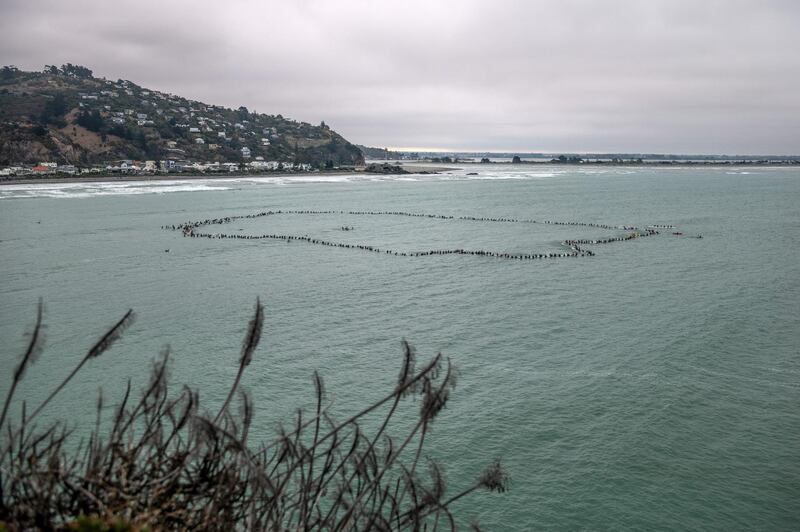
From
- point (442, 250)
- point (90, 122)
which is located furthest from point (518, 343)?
point (90, 122)

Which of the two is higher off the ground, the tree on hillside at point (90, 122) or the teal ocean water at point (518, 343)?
the tree on hillside at point (90, 122)

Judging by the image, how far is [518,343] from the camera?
30.6m

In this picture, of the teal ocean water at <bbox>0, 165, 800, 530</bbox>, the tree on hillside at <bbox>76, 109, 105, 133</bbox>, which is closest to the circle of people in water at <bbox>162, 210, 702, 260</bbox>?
the teal ocean water at <bbox>0, 165, 800, 530</bbox>

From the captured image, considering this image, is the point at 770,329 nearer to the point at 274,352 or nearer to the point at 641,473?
the point at 641,473

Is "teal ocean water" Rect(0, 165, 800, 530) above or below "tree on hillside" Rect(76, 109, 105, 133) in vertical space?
below

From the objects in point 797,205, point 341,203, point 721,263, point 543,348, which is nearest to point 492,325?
point 543,348

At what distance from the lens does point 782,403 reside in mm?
23625

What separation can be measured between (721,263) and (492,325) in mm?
29147

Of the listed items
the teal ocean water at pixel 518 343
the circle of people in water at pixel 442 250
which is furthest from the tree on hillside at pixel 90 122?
the teal ocean water at pixel 518 343

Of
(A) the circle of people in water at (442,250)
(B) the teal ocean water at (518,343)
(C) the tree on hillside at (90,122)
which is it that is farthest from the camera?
(C) the tree on hillside at (90,122)

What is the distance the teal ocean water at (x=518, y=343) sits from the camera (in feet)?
61.9

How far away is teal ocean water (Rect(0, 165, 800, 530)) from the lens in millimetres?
18859

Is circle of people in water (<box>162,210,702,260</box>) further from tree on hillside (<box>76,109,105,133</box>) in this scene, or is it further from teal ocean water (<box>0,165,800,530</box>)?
tree on hillside (<box>76,109,105,133</box>)

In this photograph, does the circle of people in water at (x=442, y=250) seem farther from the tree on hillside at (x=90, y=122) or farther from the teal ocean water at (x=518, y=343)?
the tree on hillside at (x=90, y=122)
